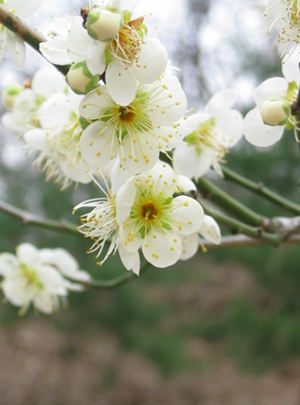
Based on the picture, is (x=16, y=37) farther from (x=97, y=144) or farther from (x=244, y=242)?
(x=244, y=242)

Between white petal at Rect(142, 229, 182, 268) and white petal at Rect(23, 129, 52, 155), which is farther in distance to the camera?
white petal at Rect(23, 129, 52, 155)

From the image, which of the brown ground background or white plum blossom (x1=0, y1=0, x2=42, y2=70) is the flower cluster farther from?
the brown ground background

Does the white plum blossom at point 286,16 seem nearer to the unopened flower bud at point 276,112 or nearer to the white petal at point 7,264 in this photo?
the unopened flower bud at point 276,112

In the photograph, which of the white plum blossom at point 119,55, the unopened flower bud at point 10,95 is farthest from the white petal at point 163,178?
the unopened flower bud at point 10,95

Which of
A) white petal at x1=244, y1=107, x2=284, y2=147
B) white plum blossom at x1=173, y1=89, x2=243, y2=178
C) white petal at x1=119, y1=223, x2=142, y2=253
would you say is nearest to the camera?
white petal at x1=119, y1=223, x2=142, y2=253

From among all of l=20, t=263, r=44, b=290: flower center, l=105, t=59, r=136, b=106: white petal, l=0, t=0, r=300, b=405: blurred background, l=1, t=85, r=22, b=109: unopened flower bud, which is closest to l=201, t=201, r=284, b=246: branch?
l=105, t=59, r=136, b=106: white petal

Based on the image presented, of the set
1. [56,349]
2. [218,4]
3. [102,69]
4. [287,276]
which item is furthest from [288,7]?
[218,4]
